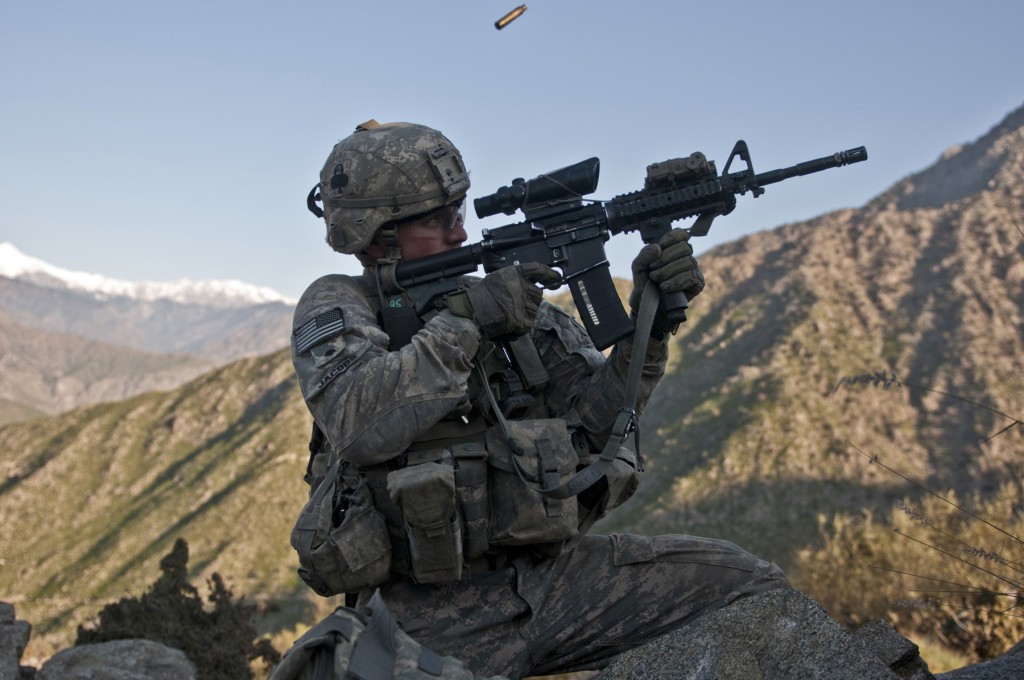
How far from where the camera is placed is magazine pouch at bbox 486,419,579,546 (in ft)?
11.9

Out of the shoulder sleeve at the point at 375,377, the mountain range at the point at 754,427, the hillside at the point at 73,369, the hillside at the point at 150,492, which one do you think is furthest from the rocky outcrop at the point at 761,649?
the hillside at the point at 73,369

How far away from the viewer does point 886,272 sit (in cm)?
2041

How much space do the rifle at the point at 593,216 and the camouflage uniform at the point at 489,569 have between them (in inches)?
22.5

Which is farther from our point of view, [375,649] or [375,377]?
[375,377]

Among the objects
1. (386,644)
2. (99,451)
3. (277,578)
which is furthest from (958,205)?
(99,451)

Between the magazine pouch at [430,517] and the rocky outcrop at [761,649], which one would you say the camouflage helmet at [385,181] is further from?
the rocky outcrop at [761,649]

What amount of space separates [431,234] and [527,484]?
4.64 ft

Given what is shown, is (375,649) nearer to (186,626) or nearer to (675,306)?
(675,306)

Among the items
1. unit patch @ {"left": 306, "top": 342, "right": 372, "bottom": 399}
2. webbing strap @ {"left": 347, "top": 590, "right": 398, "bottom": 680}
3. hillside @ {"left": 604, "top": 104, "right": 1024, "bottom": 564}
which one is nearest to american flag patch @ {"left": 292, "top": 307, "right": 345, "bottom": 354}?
unit patch @ {"left": 306, "top": 342, "right": 372, "bottom": 399}

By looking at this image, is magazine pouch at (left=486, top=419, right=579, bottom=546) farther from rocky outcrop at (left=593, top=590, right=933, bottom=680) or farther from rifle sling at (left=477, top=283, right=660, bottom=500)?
rocky outcrop at (left=593, top=590, right=933, bottom=680)

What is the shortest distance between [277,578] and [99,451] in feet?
38.0

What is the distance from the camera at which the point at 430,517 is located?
11.1 ft

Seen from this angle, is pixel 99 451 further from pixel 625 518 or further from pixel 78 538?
pixel 625 518

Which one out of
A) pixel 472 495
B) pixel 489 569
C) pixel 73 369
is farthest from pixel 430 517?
pixel 73 369
